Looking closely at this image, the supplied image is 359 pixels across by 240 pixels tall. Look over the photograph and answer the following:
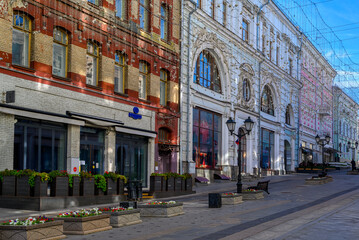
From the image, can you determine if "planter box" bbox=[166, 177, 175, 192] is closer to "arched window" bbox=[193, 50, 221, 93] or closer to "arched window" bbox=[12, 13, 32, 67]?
"arched window" bbox=[12, 13, 32, 67]

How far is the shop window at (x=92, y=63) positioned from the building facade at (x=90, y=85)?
0.05 metres

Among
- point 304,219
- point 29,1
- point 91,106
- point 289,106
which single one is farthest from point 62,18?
point 289,106

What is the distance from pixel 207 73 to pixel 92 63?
13.5 meters

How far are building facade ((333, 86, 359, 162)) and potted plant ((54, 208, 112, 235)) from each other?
7675 cm

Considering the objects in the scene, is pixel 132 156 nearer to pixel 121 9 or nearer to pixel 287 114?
pixel 121 9

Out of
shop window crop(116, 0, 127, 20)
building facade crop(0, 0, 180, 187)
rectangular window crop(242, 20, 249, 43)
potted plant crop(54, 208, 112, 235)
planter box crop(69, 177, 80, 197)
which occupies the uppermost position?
rectangular window crop(242, 20, 249, 43)

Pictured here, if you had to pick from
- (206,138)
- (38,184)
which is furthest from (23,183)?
(206,138)

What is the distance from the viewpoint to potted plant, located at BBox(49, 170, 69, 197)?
17.0 metres

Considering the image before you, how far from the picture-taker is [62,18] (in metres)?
21.3

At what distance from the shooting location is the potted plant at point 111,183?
65.2 feet

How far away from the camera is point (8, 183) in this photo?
1683cm

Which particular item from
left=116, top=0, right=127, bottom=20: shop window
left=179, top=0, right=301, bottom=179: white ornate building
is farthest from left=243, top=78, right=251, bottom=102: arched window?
left=116, top=0, right=127, bottom=20: shop window

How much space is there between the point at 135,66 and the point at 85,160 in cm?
673

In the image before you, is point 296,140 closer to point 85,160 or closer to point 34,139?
point 85,160
